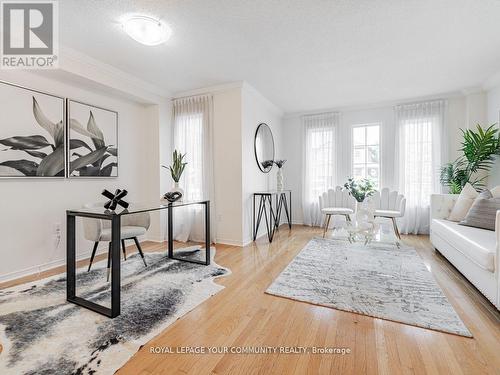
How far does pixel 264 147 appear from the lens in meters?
4.62

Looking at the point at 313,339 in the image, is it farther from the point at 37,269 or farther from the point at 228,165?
the point at 37,269

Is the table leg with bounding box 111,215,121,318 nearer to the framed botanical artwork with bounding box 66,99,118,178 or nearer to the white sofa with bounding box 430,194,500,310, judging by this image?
the framed botanical artwork with bounding box 66,99,118,178

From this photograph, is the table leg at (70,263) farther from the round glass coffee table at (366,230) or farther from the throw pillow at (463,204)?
the throw pillow at (463,204)

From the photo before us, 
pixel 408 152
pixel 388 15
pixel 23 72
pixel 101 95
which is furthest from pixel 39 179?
pixel 408 152

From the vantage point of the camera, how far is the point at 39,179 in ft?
9.02

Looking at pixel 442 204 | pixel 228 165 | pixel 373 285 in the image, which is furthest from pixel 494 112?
pixel 228 165

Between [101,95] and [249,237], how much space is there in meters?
2.95

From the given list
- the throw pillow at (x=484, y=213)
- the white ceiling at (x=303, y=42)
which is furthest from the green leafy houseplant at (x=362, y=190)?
the white ceiling at (x=303, y=42)

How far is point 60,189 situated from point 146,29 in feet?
6.84

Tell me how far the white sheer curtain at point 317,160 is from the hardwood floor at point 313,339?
3.01 m

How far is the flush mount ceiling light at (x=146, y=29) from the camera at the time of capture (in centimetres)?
217

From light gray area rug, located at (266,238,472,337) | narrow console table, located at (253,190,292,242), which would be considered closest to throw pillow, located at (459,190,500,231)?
light gray area rug, located at (266,238,472,337)

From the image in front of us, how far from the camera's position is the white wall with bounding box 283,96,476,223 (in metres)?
4.27

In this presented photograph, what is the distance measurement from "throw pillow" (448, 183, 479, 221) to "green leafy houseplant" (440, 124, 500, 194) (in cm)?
73
